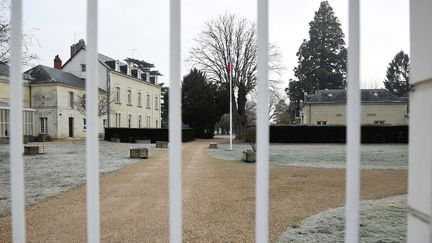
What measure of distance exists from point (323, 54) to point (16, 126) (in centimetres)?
5640

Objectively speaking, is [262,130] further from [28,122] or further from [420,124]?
[28,122]

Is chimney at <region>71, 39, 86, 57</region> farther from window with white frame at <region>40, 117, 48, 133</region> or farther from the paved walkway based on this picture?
the paved walkway

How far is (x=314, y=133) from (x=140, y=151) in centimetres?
1925

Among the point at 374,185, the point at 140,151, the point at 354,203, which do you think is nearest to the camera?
the point at 354,203

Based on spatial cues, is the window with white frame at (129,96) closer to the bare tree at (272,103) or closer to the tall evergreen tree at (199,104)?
the tall evergreen tree at (199,104)

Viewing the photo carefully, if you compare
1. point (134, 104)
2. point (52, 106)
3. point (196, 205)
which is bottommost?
point (196, 205)

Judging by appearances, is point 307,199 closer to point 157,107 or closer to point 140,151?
point 140,151

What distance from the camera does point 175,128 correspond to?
3.46 ft

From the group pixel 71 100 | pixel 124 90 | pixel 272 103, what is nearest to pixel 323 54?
pixel 272 103

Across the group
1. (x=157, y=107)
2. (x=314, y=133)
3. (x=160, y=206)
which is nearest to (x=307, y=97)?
(x=314, y=133)

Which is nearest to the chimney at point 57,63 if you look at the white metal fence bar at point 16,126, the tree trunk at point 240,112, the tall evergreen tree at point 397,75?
the tree trunk at point 240,112

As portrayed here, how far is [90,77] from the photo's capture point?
1062mm

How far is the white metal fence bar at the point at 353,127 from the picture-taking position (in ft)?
3.24

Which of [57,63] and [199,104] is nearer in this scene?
[57,63]
